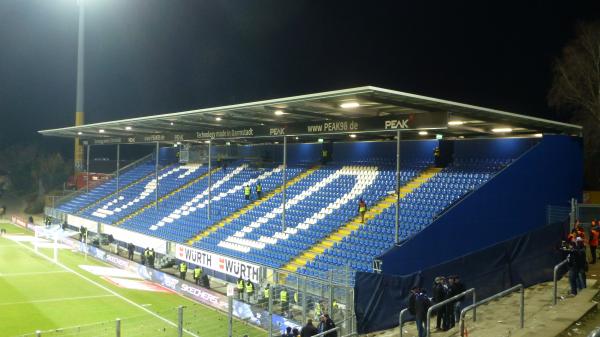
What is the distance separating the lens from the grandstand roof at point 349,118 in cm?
1541

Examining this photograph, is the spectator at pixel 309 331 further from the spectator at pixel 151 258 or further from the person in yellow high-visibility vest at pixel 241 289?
the spectator at pixel 151 258

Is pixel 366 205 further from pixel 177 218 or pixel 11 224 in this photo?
pixel 11 224

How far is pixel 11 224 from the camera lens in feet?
150

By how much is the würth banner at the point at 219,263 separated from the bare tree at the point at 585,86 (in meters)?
18.8

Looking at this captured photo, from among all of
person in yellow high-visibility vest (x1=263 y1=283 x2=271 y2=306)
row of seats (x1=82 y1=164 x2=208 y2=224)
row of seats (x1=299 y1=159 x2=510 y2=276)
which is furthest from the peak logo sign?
row of seats (x1=82 y1=164 x2=208 y2=224)

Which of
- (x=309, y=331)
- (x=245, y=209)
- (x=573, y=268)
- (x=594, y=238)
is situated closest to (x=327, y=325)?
(x=309, y=331)

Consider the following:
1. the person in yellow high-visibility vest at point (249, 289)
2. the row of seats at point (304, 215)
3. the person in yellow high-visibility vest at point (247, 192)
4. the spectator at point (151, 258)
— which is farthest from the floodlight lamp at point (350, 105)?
the spectator at point (151, 258)

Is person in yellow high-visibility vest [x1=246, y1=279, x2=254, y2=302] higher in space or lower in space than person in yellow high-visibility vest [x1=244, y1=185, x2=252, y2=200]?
lower

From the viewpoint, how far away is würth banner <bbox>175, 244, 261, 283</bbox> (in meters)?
20.0

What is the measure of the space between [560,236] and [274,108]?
33.1 feet

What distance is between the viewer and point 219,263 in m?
22.1

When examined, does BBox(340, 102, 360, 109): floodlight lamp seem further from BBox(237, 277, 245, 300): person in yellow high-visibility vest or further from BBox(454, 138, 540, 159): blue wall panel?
BBox(454, 138, 540, 159): blue wall panel

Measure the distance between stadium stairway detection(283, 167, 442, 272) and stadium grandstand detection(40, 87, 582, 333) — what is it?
2.7 inches

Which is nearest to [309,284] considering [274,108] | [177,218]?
[274,108]
